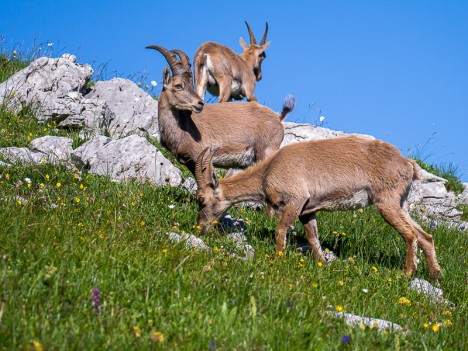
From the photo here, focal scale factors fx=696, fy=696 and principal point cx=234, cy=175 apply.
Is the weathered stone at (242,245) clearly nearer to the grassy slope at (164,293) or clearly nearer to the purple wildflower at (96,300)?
the grassy slope at (164,293)

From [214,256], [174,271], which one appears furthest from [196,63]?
[174,271]

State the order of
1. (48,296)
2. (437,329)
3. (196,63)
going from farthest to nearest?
(196,63), (437,329), (48,296)

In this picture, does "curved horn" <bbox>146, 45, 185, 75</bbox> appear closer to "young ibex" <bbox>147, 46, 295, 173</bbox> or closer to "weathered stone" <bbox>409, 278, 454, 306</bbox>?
"young ibex" <bbox>147, 46, 295, 173</bbox>

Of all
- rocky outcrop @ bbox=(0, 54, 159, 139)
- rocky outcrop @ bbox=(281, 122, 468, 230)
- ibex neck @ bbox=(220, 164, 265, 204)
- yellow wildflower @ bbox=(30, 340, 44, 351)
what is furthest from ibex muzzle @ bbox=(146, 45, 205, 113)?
yellow wildflower @ bbox=(30, 340, 44, 351)

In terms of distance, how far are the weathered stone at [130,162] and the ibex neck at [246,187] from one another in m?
1.85

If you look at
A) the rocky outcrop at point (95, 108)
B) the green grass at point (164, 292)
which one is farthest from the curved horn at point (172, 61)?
the green grass at point (164, 292)

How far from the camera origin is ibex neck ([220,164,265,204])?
9.16 metres

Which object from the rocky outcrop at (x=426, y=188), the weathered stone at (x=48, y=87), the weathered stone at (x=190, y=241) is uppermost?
the rocky outcrop at (x=426, y=188)

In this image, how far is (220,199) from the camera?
924cm

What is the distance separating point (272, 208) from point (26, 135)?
6.82 meters

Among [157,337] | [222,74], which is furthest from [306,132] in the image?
[157,337]

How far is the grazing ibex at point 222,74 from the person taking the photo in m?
15.5

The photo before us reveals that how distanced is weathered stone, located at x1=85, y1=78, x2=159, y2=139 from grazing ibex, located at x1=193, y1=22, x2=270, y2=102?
131 centimetres

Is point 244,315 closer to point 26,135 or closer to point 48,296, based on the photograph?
point 48,296
